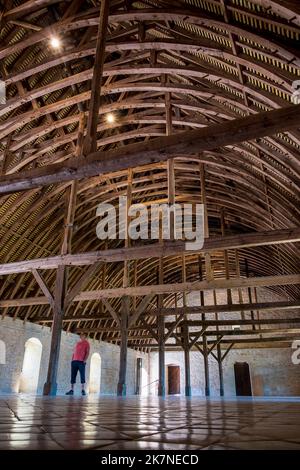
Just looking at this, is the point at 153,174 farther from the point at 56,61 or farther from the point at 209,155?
the point at 56,61

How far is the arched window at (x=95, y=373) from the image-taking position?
19.4 meters

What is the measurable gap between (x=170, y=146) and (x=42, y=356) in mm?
14210

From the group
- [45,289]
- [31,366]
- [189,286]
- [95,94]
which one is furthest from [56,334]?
[31,366]

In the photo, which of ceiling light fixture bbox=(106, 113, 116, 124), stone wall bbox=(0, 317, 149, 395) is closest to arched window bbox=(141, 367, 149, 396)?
stone wall bbox=(0, 317, 149, 395)

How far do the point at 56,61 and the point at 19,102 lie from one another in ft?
5.10

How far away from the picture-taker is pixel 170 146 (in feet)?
13.9

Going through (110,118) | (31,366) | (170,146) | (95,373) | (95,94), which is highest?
(110,118)

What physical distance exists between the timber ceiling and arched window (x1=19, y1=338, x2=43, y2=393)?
6.49ft

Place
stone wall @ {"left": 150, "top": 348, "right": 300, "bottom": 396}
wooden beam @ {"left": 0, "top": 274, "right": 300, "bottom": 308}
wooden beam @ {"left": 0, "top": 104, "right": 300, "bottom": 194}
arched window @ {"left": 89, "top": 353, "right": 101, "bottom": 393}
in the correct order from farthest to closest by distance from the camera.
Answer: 1. stone wall @ {"left": 150, "top": 348, "right": 300, "bottom": 396}
2. arched window @ {"left": 89, "top": 353, "right": 101, "bottom": 393}
3. wooden beam @ {"left": 0, "top": 274, "right": 300, "bottom": 308}
4. wooden beam @ {"left": 0, "top": 104, "right": 300, "bottom": 194}

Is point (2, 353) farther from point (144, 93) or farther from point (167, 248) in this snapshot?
point (144, 93)

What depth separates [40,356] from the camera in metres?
15.4

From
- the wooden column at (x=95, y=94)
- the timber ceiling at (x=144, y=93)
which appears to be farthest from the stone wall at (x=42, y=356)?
the wooden column at (x=95, y=94)

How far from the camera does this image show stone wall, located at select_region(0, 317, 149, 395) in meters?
13.5

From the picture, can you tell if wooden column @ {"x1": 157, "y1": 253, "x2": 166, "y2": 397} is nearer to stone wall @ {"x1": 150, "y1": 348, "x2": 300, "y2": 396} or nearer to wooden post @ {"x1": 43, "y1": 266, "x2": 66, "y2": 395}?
wooden post @ {"x1": 43, "y1": 266, "x2": 66, "y2": 395}
